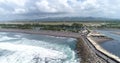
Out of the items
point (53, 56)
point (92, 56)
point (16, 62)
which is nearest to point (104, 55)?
point (92, 56)

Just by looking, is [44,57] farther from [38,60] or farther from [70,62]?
[70,62]

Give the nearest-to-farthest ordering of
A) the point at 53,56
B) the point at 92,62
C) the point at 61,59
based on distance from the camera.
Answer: the point at 92,62
the point at 61,59
the point at 53,56

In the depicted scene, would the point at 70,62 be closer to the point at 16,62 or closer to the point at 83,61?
the point at 83,61

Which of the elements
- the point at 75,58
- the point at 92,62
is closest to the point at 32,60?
the point at 75,58

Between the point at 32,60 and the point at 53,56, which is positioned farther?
the point at 53,56

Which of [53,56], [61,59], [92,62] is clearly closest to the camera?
[92,62]

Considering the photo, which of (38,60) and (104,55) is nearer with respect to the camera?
(38,60)

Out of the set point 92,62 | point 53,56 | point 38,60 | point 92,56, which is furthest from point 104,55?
point 38,60

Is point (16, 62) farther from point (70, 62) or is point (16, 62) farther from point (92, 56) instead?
point (92, 56)
